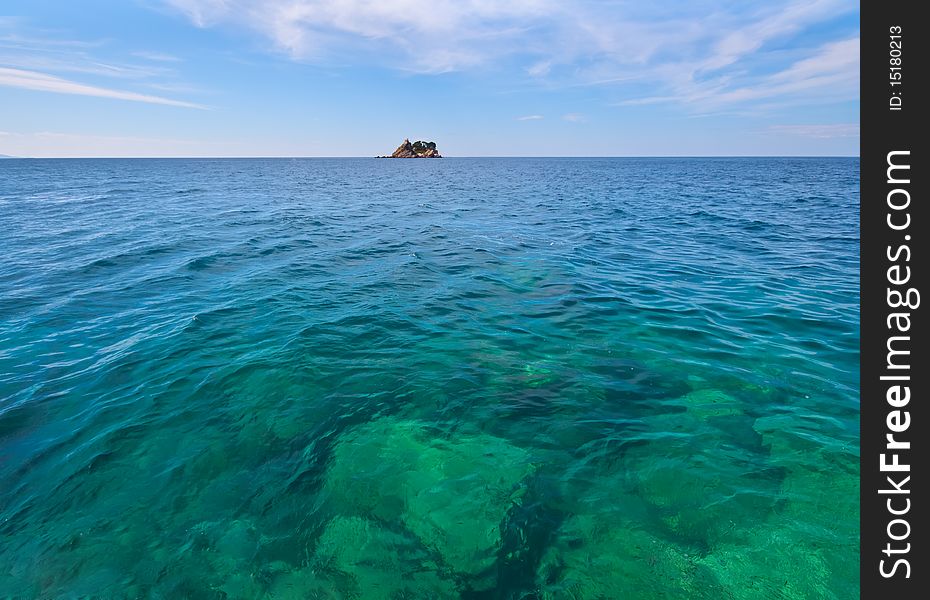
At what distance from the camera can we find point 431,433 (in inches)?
315

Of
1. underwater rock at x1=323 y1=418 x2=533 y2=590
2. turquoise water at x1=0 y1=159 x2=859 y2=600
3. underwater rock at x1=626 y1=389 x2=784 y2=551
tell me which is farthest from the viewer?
underwater rock at x1=626 y1=389 x2=784 y2=551

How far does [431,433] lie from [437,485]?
53.2 inches

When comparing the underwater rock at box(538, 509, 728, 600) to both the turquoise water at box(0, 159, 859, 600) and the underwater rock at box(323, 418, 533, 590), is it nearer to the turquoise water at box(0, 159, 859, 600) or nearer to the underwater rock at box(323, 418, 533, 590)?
the turquoise water at box(0, 159, 859, 600)

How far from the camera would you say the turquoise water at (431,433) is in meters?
5.36

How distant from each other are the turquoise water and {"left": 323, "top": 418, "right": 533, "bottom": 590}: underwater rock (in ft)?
0.13

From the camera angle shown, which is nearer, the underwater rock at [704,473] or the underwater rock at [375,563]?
the underwater rock at [375,563]

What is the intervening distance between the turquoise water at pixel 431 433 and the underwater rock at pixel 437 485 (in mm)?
38

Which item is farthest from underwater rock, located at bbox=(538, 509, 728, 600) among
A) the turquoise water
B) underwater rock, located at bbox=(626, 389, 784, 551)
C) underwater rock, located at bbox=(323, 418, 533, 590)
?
underwater rock, located at bbox=(323, 418, 533, 590)

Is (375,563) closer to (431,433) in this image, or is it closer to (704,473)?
(431,433)

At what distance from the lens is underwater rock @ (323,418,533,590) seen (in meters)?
5.68

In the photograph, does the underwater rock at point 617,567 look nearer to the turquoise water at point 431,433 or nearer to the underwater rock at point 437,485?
the turquoise water at point 431,433

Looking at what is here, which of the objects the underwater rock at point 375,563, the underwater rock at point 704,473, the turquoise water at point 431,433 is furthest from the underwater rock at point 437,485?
the underwater rock at point 704,473

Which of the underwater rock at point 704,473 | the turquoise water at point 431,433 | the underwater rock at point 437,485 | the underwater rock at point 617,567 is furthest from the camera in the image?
the underwater rock at point 704,473
